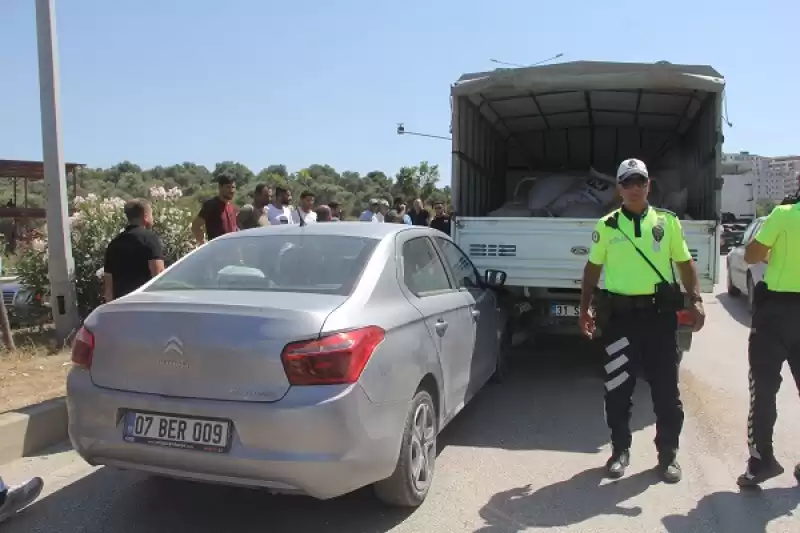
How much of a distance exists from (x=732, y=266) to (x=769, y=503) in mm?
10706

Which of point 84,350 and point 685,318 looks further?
point 685,318

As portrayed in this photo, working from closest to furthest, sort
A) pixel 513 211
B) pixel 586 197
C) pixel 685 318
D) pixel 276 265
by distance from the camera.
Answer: pixel 276 265 → pixel 685 318 → pixel 513 211 → pixel 586 197

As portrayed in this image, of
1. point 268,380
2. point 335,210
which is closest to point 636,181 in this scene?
point 268,380

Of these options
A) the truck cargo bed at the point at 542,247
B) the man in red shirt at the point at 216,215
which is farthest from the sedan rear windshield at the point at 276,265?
the man in red shirt at the point at 216,215

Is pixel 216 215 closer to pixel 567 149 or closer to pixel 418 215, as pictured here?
pixel 567 149

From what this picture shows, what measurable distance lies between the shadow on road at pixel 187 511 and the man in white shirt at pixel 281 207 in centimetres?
492

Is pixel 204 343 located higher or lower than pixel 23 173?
lower

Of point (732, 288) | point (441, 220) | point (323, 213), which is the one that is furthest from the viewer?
point (732, 288)

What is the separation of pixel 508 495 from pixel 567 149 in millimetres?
7732

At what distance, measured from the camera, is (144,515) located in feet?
12.4

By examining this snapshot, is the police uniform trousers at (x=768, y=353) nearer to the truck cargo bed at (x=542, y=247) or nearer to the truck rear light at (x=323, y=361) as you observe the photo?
the truck cargo bed at (x=542, y=247)

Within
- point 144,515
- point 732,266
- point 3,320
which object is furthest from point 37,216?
point 144,515

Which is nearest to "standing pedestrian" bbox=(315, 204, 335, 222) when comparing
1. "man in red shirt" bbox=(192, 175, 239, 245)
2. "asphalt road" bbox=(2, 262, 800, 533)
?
"man in red shirt" bbox=(192, 175, 239, 245)

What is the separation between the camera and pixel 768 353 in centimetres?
412
